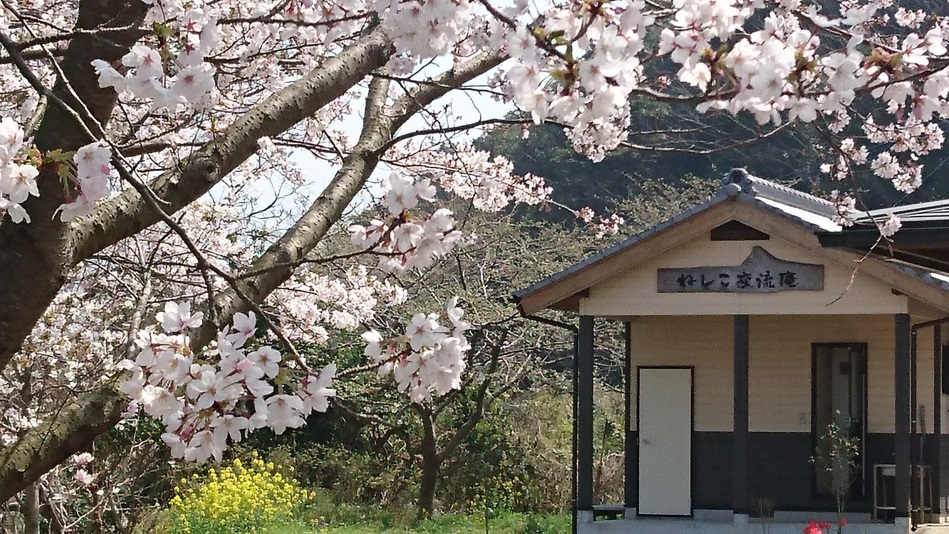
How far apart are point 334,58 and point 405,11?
117 cm

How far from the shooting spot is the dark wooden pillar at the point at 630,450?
1312cm

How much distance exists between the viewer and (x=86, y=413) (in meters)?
3.31

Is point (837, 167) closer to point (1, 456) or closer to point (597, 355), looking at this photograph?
point (1, 456)

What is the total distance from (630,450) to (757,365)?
1753mm

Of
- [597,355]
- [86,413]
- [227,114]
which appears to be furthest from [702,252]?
[597,355]

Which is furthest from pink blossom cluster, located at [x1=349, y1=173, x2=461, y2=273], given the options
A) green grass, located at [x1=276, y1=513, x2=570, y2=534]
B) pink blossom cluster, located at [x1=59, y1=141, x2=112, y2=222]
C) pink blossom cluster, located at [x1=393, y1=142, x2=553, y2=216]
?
green grass, located at [x1=276, y1=513, x2=570, y2=534]

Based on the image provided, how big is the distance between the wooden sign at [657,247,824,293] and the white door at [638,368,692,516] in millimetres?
1727

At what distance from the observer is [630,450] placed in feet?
43.8

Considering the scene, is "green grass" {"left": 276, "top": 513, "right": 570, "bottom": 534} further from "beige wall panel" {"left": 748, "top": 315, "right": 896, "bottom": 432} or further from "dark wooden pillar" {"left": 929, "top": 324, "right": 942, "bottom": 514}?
"dark wooden pillar" {"left": 929, "top": 324, "right": 942, "bottom": 514}

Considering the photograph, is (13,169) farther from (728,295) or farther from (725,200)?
(728,295)

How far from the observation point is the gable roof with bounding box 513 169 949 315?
34.2 ft

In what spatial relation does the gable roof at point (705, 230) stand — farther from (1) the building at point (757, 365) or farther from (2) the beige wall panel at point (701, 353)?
(2) the beige wall panel at point (701, 353)

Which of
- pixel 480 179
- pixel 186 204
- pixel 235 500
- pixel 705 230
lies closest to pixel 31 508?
pixel 480 179

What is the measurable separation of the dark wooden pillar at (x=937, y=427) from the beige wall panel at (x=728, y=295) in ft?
5.64
